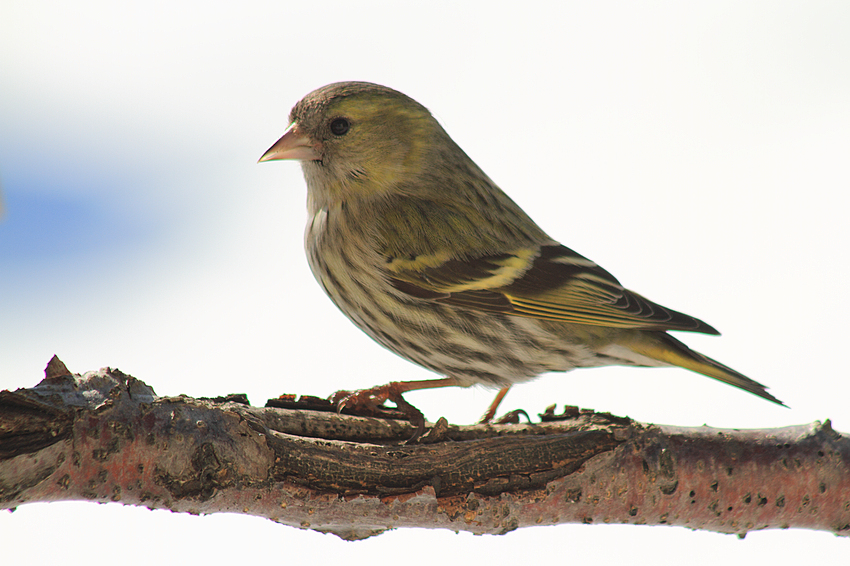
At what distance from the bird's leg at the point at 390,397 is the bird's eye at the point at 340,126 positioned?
722 millimetres

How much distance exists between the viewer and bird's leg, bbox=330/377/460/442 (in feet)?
5.48

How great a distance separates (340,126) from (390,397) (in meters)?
0.77

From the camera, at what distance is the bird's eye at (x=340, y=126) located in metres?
1.90

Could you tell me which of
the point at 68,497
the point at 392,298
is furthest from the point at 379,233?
the point at 68,497

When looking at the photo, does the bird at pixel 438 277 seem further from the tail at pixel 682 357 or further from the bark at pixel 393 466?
the bark at pixel 393 466

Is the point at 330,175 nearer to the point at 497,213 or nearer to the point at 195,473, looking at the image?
the point at 497,213

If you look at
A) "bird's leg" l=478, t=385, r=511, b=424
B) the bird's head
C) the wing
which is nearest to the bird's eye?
the bird's head

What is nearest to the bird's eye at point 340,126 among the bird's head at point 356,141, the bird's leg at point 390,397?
the bird's head at point 356,141

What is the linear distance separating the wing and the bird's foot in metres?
0.27

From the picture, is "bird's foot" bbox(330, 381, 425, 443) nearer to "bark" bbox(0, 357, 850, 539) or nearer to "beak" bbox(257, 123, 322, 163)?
"bark" bbox(0, 357, 850, 539)

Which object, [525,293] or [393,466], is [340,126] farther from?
[393,466]

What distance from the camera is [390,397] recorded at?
5.96 feet

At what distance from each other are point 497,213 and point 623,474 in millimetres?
812

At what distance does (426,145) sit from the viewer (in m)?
2.04
